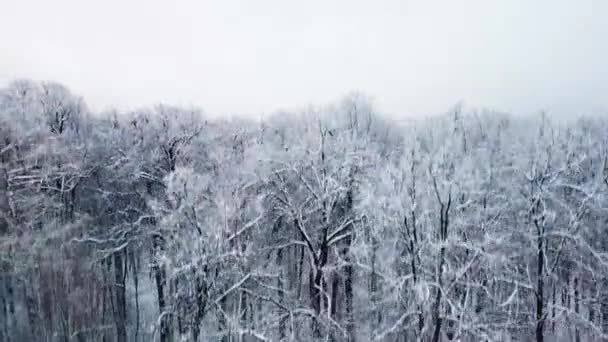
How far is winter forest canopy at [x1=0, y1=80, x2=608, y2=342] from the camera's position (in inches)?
621

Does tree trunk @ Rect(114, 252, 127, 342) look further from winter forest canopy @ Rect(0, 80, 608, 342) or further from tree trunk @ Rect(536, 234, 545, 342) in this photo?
tree trunk @ Rect(536, 234, 545, 342)

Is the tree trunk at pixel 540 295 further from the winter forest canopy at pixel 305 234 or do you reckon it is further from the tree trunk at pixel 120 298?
the tree trunk at pixel 120 298

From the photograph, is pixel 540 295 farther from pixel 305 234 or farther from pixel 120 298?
pixel 120 298

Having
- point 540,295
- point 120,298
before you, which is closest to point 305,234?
point 540,295

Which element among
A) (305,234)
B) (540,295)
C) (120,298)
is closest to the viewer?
(540,295)

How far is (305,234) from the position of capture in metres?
17.0

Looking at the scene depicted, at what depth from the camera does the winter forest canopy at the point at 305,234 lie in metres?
15.8

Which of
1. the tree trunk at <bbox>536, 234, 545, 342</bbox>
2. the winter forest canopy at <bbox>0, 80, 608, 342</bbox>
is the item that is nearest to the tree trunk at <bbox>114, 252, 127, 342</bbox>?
the winter forest canopy at <bbox>0, 80, 608, 342</bbox>

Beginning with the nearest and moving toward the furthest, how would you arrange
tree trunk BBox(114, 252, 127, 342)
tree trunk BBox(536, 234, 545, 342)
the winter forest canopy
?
the winter forest canopy
tree trunk BBox(536, 234, 545, 342)
tree trunk BBox(114, 252, 127, 342)

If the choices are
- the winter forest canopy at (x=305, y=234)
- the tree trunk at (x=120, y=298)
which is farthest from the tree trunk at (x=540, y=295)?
the tree trunk at (x=120, y=298)

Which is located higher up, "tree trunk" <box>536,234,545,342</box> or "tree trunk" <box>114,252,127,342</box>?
"tree trunk" <box>536,234,545,342</box>

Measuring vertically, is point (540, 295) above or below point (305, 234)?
below

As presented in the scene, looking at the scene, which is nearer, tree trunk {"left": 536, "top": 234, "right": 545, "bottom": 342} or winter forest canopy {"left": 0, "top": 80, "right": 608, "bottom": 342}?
winter forest canopy {"left": 0, "top": 80, "right": 608, "bottom": 342}

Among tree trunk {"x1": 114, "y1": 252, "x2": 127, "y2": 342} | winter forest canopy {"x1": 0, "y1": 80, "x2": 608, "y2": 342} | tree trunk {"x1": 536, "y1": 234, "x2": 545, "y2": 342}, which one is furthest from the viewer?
tree trunk {"x1": 114, "y1": 252, "x2": 127, "y2": 342}
